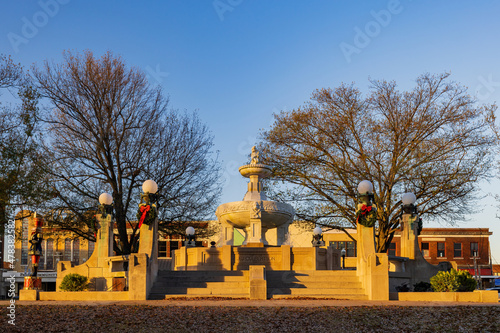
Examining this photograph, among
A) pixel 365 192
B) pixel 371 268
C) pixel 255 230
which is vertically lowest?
pixel 371 268

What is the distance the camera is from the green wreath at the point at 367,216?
1903 centimetres

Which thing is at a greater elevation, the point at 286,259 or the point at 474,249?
the point at 286,259

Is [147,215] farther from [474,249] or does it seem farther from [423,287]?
[474,249]

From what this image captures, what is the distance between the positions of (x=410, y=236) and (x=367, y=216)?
3.94 meters

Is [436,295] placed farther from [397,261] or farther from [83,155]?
[83,155]

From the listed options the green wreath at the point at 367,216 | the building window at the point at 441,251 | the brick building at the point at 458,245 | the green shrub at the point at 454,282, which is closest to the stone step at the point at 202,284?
the green wreath at the point at 367,216

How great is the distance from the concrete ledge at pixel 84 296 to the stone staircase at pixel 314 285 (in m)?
4.40

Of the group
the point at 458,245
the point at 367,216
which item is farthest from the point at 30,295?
the point at 458,245

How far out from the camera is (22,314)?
13750 millimetres

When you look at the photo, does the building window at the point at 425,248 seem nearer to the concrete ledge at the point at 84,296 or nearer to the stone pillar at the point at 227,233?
the stone pillar at the point at 227,233

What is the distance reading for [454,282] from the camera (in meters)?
16.9

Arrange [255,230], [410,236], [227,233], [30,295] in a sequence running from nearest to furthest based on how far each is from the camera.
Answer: [30,295] → [410,236] → [255,230] → [227,233]

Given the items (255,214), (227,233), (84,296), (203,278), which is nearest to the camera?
(84,296)

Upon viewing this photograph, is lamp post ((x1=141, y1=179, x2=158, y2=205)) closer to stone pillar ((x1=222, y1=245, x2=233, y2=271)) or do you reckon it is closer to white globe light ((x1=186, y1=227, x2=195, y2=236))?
stone pillar ((x1=222, y1=245, x2=233, y2=271))
